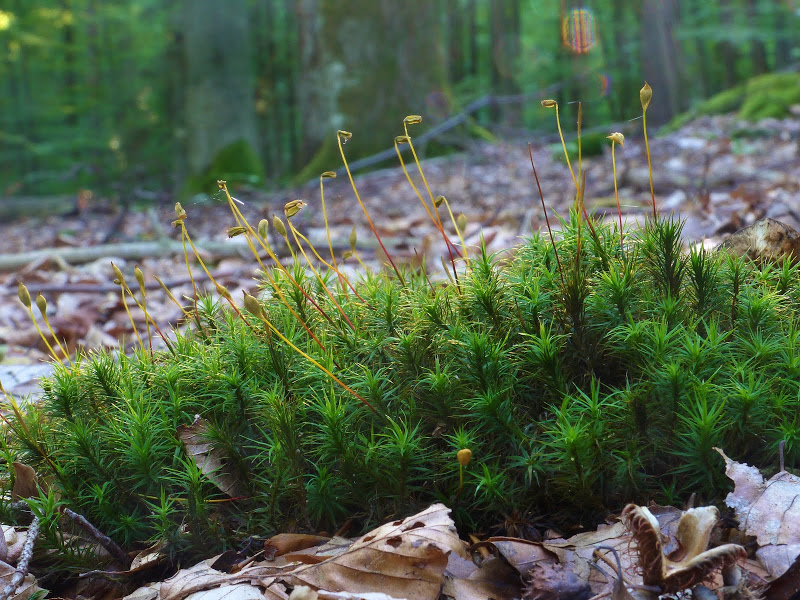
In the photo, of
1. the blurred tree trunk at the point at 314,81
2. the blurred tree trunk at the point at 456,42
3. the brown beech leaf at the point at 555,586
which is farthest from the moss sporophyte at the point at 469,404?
the blurred tree trunk at the point at 456,42

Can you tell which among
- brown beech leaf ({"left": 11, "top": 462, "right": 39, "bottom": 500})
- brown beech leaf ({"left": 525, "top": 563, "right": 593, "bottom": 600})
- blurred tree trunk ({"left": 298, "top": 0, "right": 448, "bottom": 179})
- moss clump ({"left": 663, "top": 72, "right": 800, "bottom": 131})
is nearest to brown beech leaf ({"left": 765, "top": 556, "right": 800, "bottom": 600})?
brown beech leaf ({"left": 525, "top": 563, "right": 593, "bottom": 600})

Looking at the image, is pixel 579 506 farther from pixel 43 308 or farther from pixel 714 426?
pixel 43 308

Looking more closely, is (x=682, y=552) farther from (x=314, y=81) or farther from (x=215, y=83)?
(x=215, y=83)

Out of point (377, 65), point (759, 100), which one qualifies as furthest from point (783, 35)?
point (377, 65)

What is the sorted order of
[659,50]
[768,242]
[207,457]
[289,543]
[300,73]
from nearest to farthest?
[289,543] < [207,457] < [768,242] < [300,73] < [659,50]

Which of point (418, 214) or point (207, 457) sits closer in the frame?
point (207, 457)

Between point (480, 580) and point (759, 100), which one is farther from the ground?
point (759, 100)

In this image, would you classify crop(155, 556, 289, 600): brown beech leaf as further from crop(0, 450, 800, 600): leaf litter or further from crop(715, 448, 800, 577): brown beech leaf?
crop(715, 448, 800, 577): brown beech leaf
